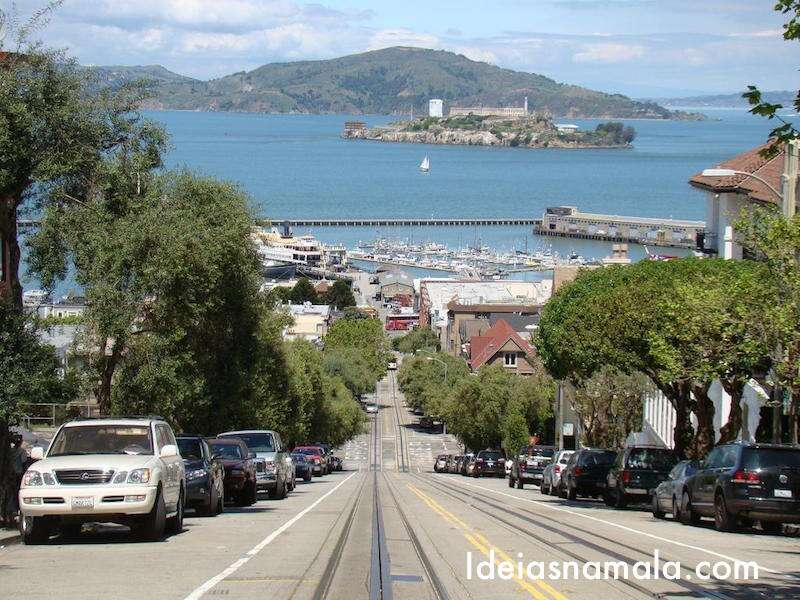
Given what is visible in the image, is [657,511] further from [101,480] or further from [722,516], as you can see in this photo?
[101,480]

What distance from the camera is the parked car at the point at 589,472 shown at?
1385 inches

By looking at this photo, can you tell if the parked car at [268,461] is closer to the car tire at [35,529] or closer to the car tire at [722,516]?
the car tire at [722,516]

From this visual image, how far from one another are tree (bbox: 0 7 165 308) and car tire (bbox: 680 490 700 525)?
530 inches

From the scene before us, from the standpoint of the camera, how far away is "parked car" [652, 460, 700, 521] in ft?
83.5

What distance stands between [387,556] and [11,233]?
10424 mm

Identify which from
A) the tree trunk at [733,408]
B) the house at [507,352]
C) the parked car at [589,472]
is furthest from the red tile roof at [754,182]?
the house at [507,352]

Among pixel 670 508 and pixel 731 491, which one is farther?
pixel 670 508

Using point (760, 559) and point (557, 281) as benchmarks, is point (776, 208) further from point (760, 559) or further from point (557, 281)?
point (557, 281)

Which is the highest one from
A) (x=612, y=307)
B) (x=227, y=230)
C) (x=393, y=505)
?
(x=227, y=230)

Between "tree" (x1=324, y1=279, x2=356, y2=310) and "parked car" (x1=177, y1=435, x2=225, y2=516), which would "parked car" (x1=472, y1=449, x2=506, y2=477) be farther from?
"tree" (x1=324, y1=279, x2=356, y2=310)

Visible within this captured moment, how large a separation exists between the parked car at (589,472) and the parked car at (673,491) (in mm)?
7157

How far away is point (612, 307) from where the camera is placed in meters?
Result: 34.8

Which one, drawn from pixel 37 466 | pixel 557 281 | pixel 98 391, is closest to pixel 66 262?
pixel 98 391

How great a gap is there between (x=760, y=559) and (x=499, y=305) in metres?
131
